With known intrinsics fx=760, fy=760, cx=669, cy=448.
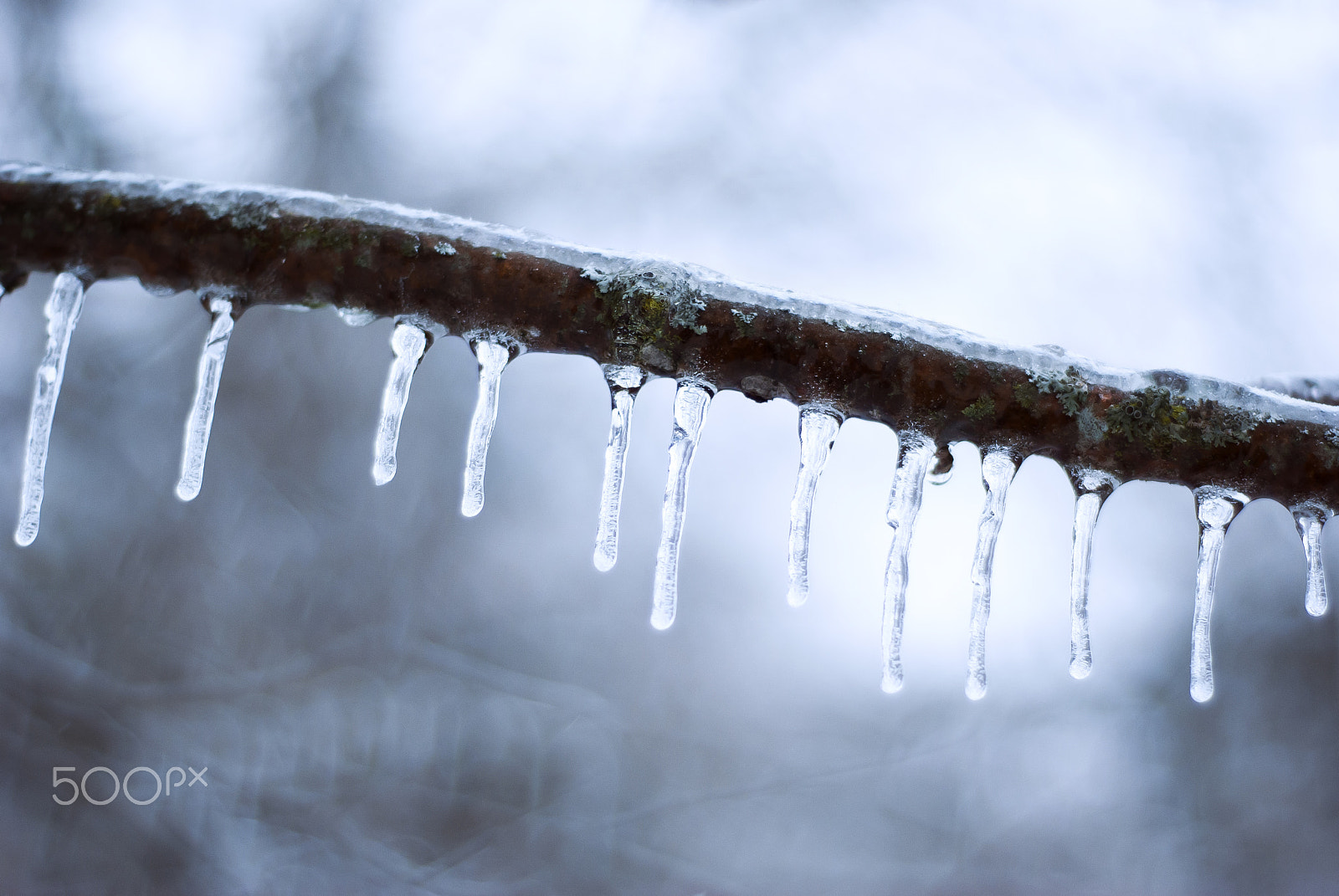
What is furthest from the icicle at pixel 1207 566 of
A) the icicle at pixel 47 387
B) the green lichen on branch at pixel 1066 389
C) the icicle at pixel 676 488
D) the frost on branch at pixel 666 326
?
the icicle at pixel 47 387

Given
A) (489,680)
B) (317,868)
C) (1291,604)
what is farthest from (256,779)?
(1291,604)

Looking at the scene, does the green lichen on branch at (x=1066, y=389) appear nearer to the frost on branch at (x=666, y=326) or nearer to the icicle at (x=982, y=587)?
the frost on branch at (x=666, y=326)

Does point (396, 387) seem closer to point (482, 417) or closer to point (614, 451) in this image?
point (482, 417)

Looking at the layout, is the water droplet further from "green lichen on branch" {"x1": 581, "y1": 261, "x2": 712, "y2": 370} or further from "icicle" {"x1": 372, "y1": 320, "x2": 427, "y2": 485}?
"icicle" {"x1": 372, "y1": 320, "x2": 427, "y2": 485}

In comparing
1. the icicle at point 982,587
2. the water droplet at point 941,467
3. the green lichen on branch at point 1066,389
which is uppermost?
the green lichen on branch at point 1066,389

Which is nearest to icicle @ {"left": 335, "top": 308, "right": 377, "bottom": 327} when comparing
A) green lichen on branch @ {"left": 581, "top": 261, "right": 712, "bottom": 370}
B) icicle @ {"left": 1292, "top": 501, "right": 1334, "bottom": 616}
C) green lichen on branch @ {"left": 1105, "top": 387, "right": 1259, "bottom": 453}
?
green lichen on branch @ {"left": 581, "top": 261, "right": 712, "bottom": 370}

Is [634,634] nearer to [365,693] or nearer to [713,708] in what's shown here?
[713,708]
